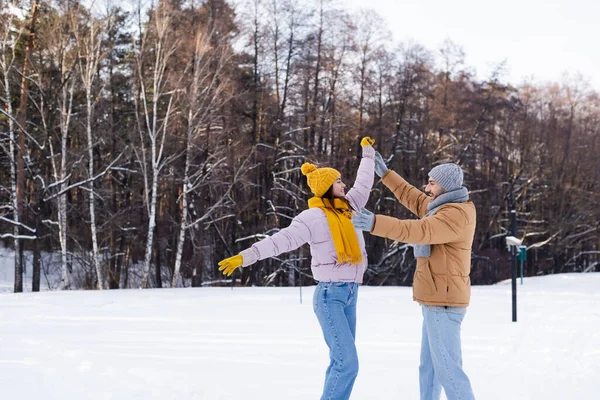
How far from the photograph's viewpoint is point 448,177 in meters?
3.61

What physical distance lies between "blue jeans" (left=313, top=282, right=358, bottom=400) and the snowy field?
1080mm

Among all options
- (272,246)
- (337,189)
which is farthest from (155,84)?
(272,246)

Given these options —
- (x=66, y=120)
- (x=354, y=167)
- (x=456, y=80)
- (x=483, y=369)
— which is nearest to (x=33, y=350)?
(x=483, y=369)

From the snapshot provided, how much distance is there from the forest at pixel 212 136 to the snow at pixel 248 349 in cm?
745

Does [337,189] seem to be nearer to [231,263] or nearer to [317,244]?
[317,244]

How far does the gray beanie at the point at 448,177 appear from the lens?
11.8 feet

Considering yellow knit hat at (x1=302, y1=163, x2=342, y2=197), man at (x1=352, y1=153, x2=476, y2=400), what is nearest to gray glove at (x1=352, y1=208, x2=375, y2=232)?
man at (x1=352, y1=153, x2=476, y2=400)

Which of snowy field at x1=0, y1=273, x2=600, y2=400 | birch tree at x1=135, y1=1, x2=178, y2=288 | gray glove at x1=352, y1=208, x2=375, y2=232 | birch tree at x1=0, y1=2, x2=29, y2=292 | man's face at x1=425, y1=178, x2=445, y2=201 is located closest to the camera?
A: gray glove at x1=352, y1=208, x2=375, y2=232

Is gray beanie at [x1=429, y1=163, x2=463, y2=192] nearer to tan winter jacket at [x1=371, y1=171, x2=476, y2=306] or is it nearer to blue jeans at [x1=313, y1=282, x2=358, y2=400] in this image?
tan winter jacket at [x1=371, y1=171, x2=476, y2=306]

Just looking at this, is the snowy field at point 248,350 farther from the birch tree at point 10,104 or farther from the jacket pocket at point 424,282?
the birch tree at point 10,104

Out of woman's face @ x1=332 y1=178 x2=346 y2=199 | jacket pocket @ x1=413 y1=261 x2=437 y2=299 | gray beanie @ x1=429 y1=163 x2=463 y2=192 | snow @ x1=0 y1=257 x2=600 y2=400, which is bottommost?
snow @ x1=0 y1=257 x2=600 y2=400

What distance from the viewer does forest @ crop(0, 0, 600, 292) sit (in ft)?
56.1

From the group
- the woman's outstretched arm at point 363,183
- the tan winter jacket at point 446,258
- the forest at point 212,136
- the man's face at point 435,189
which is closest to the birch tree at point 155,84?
the forest at point 212,136

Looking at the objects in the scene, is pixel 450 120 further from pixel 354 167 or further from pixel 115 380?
pixel 115 380
